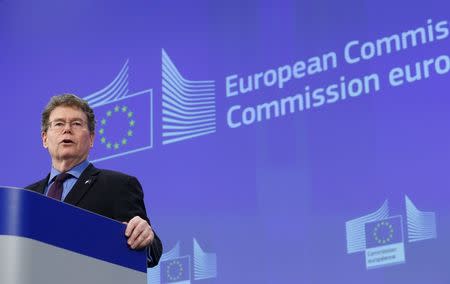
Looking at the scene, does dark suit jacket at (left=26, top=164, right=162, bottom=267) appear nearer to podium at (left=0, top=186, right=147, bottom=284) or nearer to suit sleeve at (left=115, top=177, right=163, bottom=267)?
suit sleeve at (left=115, top=177, right=163, bottom=267)

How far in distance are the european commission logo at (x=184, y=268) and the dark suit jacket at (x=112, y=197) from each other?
2.02 metres

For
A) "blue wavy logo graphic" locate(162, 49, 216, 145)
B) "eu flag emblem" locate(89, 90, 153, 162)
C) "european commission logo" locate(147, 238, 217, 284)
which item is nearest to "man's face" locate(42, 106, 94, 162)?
"european commission logo" locate(147, 238, 217, 284)

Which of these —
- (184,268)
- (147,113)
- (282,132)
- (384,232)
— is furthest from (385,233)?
(147,113)

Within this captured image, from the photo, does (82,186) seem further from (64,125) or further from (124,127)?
(124,127)

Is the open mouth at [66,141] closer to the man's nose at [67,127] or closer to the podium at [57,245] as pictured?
the man's nose at [67,127]

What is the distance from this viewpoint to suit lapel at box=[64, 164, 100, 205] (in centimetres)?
187

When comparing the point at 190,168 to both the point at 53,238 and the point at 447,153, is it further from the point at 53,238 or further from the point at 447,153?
the point at 53,238

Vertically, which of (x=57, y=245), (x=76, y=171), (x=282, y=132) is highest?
(x=282, y=132)

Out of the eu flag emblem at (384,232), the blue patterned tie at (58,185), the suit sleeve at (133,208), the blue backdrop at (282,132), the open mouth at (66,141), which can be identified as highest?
the blue backdrop at (282,132)

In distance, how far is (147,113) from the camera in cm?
443

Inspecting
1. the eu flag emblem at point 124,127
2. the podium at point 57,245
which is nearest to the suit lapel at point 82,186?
the podium at point 57,245

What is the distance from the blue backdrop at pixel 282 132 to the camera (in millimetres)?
3506

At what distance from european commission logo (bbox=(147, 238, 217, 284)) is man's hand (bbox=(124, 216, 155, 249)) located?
7.14 feet

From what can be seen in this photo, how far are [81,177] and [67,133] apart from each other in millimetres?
113
